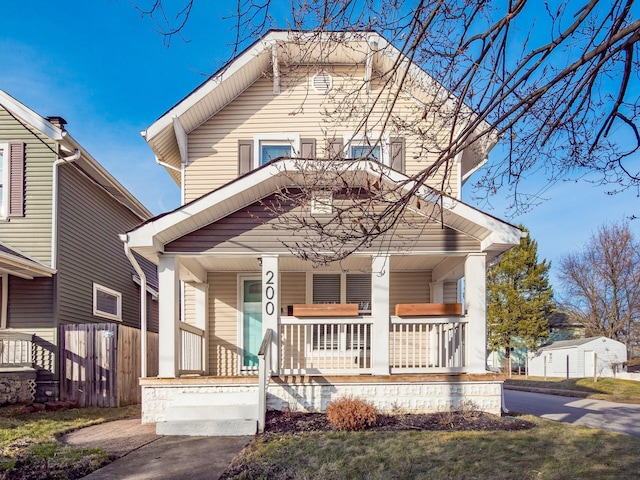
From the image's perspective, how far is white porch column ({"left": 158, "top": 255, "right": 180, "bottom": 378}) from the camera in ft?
27.4

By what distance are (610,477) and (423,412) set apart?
353 cm

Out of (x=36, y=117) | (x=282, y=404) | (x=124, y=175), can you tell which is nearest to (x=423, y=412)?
(x=282, y=404)

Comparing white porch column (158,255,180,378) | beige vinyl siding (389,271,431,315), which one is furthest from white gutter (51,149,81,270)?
beige vinyl siding (389,271,431,315)

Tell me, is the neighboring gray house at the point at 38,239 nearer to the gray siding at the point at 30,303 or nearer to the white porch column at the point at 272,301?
the gray siding at the point at 30,303

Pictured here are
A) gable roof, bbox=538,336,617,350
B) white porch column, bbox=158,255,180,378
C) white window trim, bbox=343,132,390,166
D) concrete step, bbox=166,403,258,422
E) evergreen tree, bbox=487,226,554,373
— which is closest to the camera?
white window trim, bbox=343,132,390,166

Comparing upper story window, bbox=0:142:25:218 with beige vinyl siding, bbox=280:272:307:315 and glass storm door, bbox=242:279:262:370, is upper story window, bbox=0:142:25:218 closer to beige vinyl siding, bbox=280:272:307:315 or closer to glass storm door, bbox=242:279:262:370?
glass storm door, bbox=242:279:262:370

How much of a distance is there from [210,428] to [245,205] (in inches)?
141

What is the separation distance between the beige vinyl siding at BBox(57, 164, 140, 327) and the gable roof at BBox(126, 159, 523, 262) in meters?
4.30

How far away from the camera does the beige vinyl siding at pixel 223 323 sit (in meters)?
Result: 10.8

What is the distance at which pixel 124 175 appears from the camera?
15562 millimetres

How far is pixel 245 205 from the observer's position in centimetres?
876

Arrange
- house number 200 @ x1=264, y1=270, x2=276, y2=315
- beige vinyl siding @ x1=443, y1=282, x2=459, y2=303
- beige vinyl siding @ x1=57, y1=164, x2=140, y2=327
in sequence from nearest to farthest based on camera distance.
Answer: house number 200 @ x1=264, y1=270, x2=276, y2=315, beige vinyl siding @ x1=443, y1=282, x2=459, y2=303, beige vinyl siding @ x1=57, y1=164, x2=140, y2=327

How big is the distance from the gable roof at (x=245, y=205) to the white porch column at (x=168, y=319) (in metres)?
0.34

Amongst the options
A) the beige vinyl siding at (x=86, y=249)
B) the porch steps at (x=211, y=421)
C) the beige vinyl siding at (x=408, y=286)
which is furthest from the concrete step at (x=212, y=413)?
the beige vinyl siding at (x=86, y=249)
